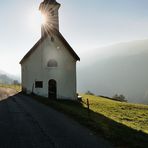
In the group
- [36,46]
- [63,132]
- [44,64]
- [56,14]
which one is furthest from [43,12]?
[63,132]

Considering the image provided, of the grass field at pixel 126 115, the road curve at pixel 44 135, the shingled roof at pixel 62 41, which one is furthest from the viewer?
the shingled roof at pixel 62 41

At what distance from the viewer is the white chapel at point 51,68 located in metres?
37.3

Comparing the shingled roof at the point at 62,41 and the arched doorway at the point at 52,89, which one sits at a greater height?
the shingled roof at the point at 62,41

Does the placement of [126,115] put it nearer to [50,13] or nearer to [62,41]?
[62,41]

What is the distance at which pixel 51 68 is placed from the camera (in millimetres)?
37406

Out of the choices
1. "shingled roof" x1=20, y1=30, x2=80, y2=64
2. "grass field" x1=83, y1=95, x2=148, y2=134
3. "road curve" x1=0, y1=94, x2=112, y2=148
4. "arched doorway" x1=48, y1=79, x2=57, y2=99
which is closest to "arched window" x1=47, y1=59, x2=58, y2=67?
"arched doorway" x1=48, y1=79, x2=57, y2=99

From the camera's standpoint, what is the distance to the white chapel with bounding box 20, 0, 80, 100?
1469 inches

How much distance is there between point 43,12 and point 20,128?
29.3m

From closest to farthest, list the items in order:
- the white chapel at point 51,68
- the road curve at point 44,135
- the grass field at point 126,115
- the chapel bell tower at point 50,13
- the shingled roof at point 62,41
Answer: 1. the road curve at point 44,135
2. the grass field at point 126,115
3. the white chapel at point 51,68
4. the shingled roof at point 62,41
5. the chapel bell tower at point 50,13

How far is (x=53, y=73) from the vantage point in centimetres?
3744

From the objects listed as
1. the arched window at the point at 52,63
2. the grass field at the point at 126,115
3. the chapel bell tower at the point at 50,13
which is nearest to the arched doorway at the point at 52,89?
the arched window at the point at 52,63

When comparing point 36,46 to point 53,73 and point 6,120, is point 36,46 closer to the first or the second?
point 53,73

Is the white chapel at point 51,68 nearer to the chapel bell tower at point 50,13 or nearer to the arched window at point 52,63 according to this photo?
the arched window at point 52,63

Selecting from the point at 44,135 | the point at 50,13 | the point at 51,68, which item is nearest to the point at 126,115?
the point at 51,68
